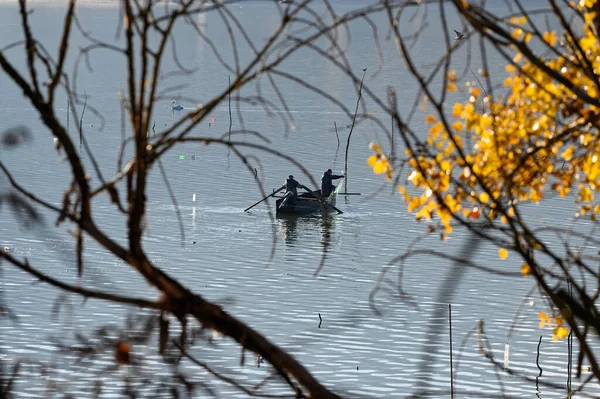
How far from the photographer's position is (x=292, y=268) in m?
32.2

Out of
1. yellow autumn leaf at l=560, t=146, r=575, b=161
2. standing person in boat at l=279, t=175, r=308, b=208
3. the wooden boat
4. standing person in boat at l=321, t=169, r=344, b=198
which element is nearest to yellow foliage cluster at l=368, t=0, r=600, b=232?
yellow autumn leaf at l=560, t=146, r=575, b=161

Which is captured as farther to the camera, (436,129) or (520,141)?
(436,129)

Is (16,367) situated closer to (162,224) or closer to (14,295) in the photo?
(14,295)

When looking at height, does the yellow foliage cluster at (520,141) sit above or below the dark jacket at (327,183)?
above

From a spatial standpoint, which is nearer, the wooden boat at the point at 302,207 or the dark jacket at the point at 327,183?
the dark jacket at the point at 327,183

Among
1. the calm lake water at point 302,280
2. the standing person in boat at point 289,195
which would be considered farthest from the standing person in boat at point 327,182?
the calm lake water at point 302,280

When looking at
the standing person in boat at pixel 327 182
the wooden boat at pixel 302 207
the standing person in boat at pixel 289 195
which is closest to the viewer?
the standing person in boat at pixel 327 182

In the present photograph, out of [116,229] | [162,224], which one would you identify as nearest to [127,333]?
[116,229]

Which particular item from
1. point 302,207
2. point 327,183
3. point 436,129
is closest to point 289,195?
point 302,207

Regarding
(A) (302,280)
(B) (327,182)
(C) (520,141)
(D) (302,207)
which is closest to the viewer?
(C) (520,141)

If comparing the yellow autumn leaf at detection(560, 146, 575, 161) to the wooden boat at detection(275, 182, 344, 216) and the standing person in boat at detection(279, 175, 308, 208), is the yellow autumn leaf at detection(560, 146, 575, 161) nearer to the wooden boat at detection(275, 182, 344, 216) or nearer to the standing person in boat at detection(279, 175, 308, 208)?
the standing person in boat at detection(279, 175, 308, 208)

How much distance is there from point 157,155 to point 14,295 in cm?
2595

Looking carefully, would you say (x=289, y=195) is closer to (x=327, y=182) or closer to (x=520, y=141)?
(x=327, y=182)

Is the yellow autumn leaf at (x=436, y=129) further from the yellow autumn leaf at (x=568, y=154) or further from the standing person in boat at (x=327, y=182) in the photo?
the standing person in boat at (x=327, y=182)
